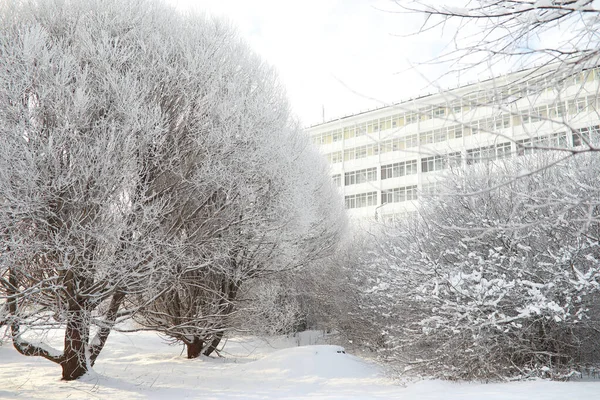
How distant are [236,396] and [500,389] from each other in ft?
17.0

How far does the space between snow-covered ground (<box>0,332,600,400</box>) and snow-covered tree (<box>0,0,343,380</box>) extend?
1052 millimetres

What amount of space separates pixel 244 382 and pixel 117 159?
646 centimetres

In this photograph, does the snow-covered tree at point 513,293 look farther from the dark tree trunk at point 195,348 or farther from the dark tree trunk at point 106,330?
the dark tree trunk at point 195,348

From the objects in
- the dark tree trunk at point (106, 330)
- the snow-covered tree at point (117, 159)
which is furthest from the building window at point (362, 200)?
the dark tree trunk at point (106, 330)

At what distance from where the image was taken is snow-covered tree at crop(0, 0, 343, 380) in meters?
9.50

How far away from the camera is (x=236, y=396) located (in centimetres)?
1039

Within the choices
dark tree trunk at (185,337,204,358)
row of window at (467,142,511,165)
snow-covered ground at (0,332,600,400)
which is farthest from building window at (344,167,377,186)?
row of window at (467,142,511,165)

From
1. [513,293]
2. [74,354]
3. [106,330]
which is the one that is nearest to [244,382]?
[106,330]

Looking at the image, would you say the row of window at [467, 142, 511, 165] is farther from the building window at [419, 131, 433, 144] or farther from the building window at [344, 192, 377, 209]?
the building window at [344, 192, 377, 209]

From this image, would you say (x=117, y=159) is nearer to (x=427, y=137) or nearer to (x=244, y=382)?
(x=244, y=382)

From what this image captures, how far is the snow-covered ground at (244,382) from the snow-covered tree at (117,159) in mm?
1052

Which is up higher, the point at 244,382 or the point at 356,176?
the point at 356,176

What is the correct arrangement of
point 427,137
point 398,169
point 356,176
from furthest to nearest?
point 356,176
point 398,169
point 427,137

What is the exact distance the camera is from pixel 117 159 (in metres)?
10.2
